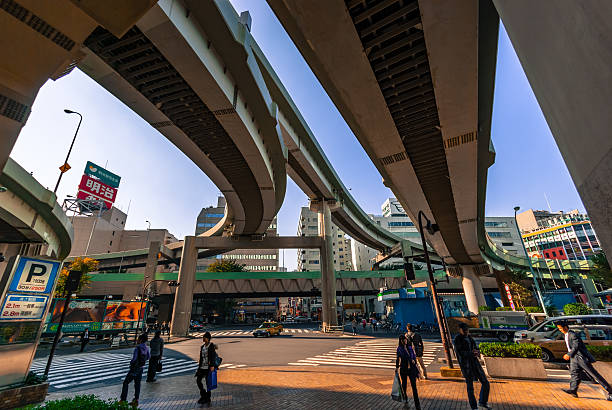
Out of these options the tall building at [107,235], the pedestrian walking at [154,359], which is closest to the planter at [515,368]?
the pedestrian walking at [154,359]

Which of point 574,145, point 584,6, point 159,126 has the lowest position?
point 574,145

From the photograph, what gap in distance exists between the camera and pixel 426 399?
7.24 meters

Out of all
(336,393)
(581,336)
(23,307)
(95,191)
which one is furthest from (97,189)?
(581,336)

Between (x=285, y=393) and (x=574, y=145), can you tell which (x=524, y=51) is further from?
(x=285, y=393)

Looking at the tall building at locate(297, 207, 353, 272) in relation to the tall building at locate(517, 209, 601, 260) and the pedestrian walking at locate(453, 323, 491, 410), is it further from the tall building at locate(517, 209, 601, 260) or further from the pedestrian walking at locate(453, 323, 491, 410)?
the pedestrian walking at locate(453, 323, 491, 410)

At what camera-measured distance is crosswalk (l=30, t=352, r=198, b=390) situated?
10.7 metres

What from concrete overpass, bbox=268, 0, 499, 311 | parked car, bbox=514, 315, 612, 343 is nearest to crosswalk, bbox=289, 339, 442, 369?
parked car, bbox=514, 315, 612, 343

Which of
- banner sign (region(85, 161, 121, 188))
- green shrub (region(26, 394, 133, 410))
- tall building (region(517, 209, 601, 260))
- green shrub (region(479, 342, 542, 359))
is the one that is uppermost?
banner sign (region(85, 161, 121, 188))

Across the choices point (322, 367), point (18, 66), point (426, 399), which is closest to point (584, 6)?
point (18, 66)

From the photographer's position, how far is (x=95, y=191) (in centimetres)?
7288

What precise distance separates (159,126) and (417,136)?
489 inches

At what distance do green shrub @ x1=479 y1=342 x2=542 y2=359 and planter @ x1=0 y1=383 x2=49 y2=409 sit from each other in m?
13.8

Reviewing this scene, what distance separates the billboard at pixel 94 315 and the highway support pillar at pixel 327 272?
63.1 ft

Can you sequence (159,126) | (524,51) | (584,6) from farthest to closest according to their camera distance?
(159,126) → (524,51) → (584,6)
